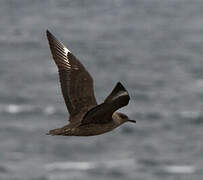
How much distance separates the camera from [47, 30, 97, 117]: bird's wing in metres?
16.3

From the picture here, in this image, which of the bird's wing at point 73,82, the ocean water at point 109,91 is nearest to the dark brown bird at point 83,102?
the bird's wing at point 73,82

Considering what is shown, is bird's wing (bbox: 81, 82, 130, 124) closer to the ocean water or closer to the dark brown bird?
the dark brown bird

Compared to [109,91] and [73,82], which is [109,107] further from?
[109,91]

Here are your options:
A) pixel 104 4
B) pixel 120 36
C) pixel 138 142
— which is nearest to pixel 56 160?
pixel 138 142

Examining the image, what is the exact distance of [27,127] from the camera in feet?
236

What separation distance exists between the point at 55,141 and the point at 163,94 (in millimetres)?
14745

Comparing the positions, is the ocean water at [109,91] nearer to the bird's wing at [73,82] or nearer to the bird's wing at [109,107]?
the bird's wing at [73,82]

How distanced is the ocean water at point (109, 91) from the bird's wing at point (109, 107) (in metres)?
51.7

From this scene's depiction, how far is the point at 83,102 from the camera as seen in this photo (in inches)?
642

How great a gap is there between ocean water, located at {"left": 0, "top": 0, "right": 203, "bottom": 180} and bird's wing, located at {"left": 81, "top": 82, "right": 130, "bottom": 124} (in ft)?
170

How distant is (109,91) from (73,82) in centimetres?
5555

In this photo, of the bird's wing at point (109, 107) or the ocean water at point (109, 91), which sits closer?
the bird's wing at point (109, 107)

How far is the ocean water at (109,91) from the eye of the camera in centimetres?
6875

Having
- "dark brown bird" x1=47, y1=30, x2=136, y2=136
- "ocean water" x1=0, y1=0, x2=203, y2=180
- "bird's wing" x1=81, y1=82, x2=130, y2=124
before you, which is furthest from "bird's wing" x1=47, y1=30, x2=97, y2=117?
"ocean water" x1=0, y1=0, x2=203, y2=180
